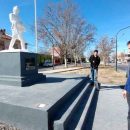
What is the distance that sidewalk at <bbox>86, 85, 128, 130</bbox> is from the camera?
5199 mm

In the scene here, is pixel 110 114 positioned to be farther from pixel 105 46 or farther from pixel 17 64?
pixel 105 46

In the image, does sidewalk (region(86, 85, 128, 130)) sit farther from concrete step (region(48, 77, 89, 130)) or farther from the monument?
the monument

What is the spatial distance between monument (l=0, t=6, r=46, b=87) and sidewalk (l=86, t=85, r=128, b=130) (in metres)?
2.85

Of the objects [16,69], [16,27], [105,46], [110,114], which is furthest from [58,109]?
[105,46]

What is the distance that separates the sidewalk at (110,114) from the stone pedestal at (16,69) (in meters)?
2.81

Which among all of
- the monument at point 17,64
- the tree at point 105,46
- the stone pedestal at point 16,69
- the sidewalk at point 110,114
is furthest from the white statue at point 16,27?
the tree at point 105,46

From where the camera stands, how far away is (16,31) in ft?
27.8

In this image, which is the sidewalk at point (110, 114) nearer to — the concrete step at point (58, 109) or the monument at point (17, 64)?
the concrete step at point (58, 109)

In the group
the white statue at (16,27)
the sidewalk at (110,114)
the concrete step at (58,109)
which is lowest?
the sidewalk at (110,114)

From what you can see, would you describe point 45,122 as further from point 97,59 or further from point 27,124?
point 97,59

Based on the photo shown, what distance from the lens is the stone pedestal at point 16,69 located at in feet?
24.7

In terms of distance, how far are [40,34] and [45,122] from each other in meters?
33.4

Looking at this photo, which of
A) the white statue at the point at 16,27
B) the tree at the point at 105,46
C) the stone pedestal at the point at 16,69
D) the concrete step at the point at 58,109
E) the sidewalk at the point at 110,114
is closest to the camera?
the concrete step at the point at 58,109

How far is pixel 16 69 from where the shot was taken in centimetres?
764
